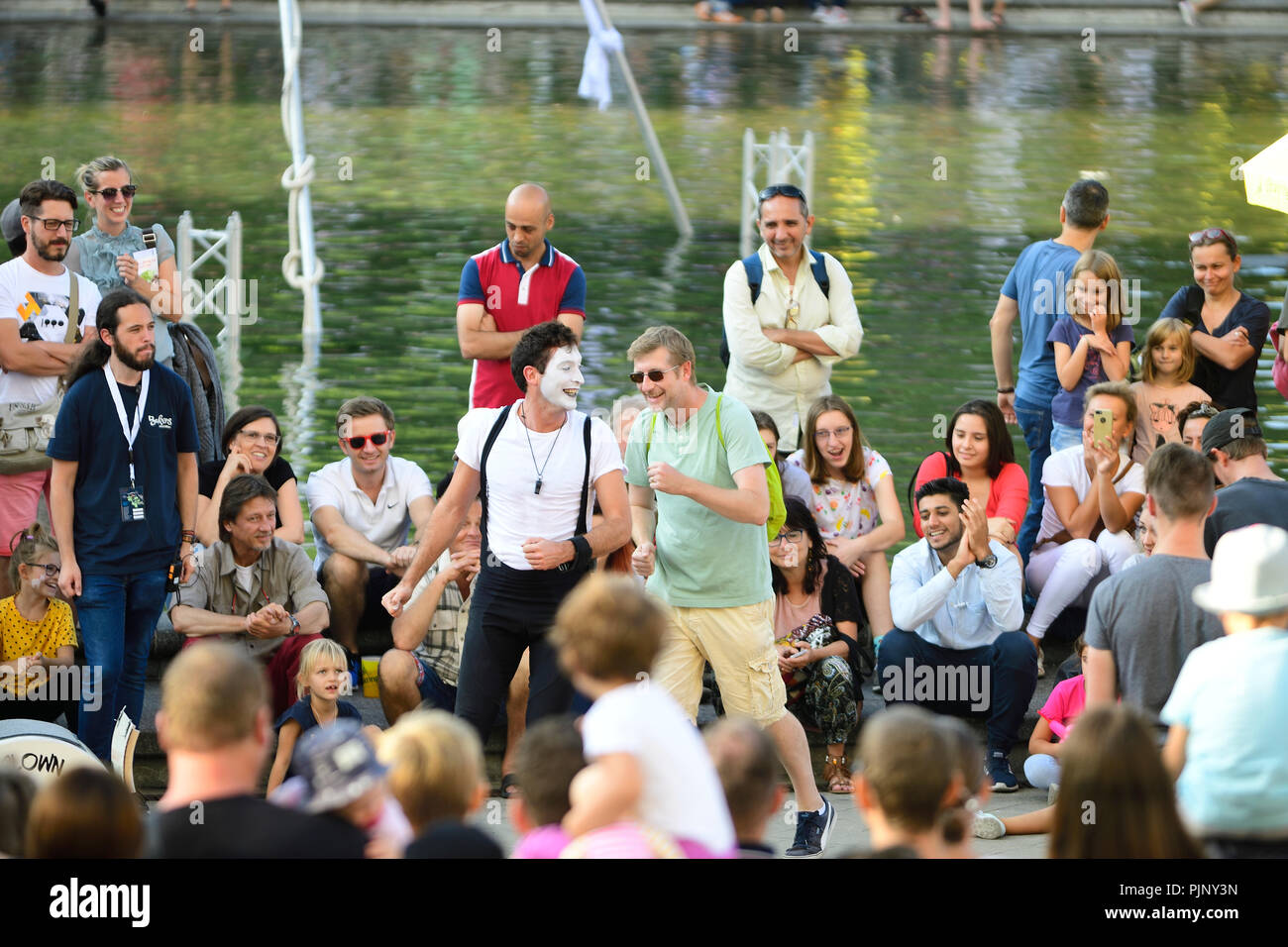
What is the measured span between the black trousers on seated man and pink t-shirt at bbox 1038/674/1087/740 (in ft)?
→ 0.40

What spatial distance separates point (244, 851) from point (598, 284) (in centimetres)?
1257

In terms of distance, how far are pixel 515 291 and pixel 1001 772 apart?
10.3ft

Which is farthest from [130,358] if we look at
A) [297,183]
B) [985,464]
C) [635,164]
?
[635,164]

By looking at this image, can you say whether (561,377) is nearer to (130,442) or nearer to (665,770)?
(130,442)

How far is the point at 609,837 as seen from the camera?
179 inches

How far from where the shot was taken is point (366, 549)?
8.32 m

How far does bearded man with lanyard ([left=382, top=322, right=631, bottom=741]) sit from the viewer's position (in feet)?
22.3

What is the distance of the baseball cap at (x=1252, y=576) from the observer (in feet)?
16.9

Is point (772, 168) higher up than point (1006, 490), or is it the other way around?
point (772, 168)

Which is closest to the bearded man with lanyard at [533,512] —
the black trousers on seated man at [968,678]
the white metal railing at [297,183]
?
the black trousers on seated man at [968,678]

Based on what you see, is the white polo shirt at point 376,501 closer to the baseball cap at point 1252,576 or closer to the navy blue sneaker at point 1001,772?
the navy blue sneaker at point 1001,772

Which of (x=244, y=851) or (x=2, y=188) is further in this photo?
(x=2, y=188)
